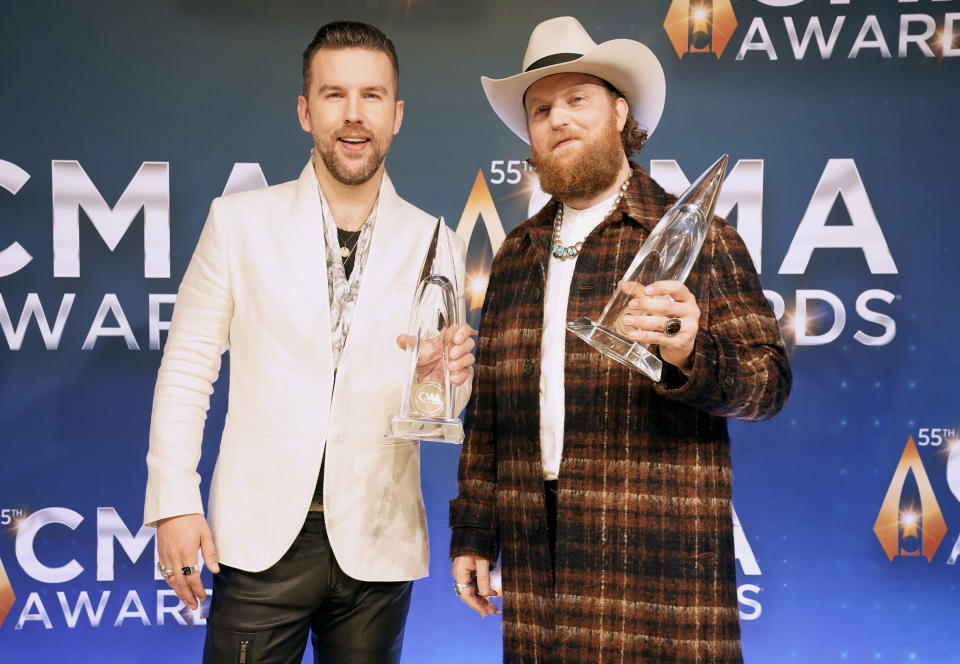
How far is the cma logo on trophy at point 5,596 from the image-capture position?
3.25 metres

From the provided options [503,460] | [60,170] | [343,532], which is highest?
[60,170]

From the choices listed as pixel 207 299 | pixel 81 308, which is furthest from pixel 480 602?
pixel 81 308

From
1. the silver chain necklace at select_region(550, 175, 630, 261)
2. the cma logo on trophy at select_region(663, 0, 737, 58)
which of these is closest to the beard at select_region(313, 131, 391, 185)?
the silver chain necklace at select_region(550, 175, 630, 261)

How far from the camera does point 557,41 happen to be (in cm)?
213

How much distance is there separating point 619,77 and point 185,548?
1.54 meters

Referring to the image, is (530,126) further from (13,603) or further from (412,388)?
(13,603)

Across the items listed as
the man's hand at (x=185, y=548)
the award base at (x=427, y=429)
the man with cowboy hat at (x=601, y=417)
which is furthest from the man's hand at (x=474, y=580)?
the man's hand at (x=185, y=548)

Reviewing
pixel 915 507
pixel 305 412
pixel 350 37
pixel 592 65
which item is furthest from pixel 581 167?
pixel 915 507

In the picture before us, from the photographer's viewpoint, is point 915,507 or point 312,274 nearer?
point 312,274

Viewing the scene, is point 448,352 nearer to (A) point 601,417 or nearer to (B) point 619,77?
(A) point 601,417

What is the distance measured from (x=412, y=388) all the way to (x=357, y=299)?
0.31 metres

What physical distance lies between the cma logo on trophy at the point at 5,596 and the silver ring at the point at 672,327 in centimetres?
290

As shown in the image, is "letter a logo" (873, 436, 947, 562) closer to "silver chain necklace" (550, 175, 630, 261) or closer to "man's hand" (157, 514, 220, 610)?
"silver chain necklace" (550, 175, 630, 261)

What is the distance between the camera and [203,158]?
129 inches
